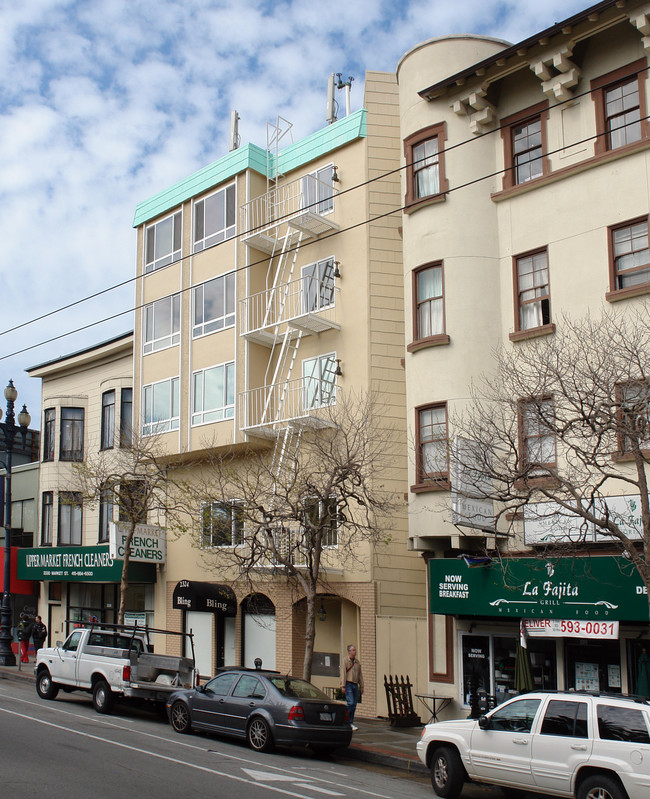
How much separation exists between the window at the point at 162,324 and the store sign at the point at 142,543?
5.78 meters

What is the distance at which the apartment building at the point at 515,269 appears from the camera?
57.2 ft

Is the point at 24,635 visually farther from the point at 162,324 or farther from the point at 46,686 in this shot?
the point at 162,324

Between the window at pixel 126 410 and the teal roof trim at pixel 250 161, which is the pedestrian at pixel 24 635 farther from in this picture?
the teal roof trim at pixel 250 161

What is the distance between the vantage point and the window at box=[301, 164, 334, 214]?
25156 mm

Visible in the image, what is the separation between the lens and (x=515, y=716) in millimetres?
12586

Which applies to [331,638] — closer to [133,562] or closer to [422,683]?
[422,683]

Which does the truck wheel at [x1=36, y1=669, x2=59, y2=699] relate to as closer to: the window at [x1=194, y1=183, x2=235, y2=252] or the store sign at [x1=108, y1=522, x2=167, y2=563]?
the store sign at [x1=108, y1=522, x2=167, y2=563]

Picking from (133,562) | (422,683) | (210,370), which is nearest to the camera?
(422,683)

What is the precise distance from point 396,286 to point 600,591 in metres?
10.0

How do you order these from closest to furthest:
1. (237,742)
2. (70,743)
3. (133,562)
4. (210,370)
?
(70,743) → (237,742) → (210,370) → (133,562)

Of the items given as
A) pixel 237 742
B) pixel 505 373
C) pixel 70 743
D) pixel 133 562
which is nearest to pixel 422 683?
pixel 237 742

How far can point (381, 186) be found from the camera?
2417 centimetres

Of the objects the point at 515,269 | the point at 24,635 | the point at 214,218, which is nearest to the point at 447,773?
the point at 515,269

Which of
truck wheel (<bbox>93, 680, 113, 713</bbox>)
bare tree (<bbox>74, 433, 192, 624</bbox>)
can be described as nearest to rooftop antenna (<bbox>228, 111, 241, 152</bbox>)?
bare tree (<bbox>74, 433, 192, 624</bbox>)
